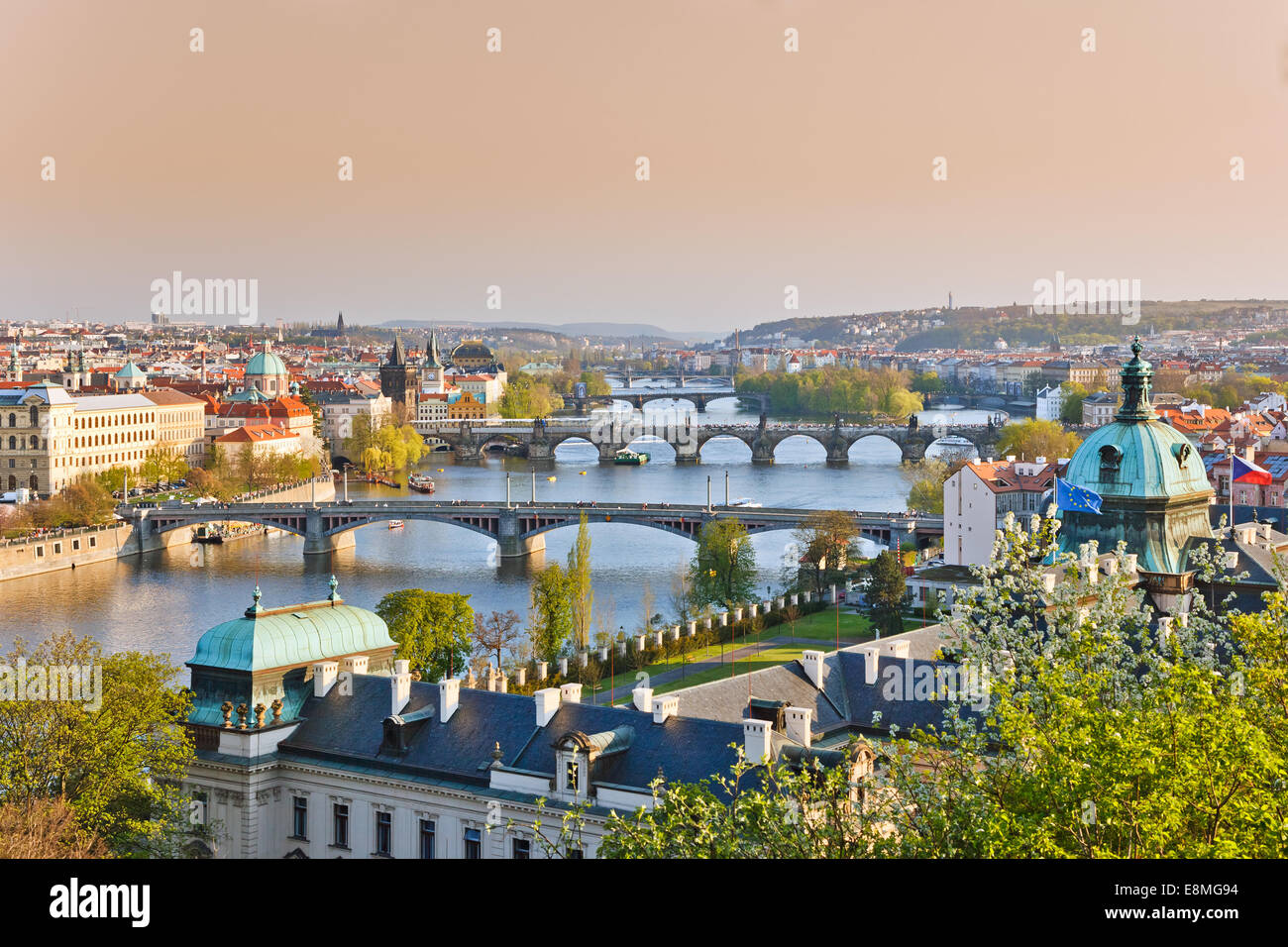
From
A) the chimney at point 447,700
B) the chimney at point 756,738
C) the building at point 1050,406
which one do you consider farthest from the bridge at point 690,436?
the chimney at point 756,738

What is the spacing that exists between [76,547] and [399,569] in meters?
8.23

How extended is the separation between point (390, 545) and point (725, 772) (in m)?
31.2

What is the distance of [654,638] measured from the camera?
24859mm

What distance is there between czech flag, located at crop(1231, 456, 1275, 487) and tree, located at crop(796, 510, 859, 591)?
1026cm

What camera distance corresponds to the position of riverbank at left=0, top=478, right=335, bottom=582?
3647 cm

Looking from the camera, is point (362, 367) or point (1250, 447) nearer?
point (1250, 447)

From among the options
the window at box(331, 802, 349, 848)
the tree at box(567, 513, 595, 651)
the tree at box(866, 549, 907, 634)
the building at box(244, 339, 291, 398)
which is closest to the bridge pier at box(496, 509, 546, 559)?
the tree at box(567, 513, 595, 651)

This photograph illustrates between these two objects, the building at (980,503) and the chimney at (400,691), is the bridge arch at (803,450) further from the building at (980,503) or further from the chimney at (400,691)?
the chimney at (400,691)

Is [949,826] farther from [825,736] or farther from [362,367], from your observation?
[362,367]

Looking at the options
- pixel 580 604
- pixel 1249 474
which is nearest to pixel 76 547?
pixel 580 604

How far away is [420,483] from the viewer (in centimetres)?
5716

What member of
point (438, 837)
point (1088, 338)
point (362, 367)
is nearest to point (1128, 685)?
point (438, 837)
